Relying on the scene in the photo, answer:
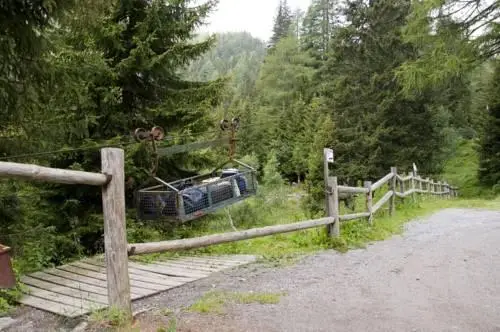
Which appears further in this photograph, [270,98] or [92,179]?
[270,98]

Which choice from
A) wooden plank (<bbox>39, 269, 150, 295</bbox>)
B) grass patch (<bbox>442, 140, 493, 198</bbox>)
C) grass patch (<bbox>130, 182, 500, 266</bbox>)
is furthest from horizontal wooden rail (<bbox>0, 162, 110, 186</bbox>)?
grass patch (<bbox>442, 140, 493, 198</bbox>)

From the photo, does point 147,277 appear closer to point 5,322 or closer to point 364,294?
point 5,322

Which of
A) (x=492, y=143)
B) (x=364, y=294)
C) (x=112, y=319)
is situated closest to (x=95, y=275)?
(x=112, y=319)

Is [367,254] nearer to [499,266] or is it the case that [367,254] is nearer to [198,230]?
[499,266]

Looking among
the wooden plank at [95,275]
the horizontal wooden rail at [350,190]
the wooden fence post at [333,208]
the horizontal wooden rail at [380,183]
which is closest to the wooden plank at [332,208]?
the wooden fence post at [333,208]

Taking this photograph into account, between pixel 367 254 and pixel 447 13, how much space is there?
7.18 m

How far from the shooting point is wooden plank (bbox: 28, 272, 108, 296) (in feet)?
13.7

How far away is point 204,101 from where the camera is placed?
7340 millimetres

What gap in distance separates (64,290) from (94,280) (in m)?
0.38

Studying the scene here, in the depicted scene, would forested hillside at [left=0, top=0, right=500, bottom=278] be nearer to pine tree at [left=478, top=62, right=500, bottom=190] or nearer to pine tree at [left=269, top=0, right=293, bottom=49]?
pine tree at [left=478, top=62, right=500, bottom=190]

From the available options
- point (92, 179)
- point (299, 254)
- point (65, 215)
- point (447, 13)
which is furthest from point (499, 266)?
point (447, 13)

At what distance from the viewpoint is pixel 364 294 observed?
154 inches

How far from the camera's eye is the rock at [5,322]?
3.43m

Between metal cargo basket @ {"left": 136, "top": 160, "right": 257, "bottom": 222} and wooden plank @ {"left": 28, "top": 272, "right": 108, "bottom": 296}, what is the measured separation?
1.24 meters
